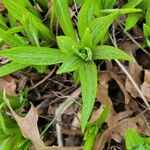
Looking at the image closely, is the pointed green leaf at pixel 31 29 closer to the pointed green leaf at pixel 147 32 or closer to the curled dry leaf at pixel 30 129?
the curled dry leaf at pixel 30 129

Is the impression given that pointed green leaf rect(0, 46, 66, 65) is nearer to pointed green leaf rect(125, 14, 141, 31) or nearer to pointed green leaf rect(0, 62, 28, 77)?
pointed green leaf rect(0, 62, 28, 77)

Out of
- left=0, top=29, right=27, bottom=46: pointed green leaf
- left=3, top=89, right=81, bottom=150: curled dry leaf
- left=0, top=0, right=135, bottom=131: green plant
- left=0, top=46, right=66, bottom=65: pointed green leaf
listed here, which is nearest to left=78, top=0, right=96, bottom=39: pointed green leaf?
left=0, top=0, right=135, bottom=131: green plant

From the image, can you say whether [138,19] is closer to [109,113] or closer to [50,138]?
[109,113]

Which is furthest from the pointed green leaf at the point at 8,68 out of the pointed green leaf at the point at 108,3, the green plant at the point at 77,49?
the pointed green leaf at the point at 108,3

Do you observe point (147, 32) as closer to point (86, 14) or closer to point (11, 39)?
point (86, 14)

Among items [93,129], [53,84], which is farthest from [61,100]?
[93,129]

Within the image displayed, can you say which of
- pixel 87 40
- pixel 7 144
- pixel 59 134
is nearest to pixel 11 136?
pixel 7 144
